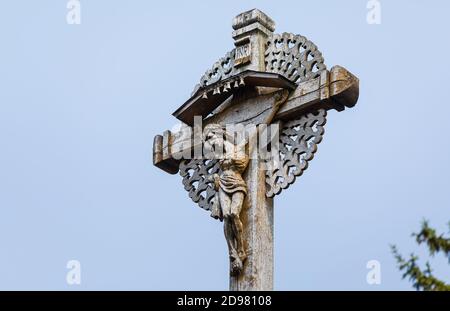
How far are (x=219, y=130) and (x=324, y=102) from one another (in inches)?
39.1

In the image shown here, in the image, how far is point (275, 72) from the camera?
1320 centimetres

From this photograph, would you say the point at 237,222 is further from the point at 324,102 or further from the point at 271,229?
the point at 324,102

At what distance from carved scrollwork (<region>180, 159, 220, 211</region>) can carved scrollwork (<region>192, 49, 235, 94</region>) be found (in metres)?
0.72

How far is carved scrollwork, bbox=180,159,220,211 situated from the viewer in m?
13.1

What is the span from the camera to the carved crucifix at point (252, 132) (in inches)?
494

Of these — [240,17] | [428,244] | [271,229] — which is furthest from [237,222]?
[428,244]

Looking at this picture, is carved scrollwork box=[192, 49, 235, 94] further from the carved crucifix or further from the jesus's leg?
the jesus's leg

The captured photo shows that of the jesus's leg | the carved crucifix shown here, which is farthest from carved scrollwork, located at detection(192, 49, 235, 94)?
the jesus's leg

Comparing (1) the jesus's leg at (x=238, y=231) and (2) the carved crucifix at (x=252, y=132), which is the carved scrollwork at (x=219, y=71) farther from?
(1) the jesus's leg at (x=238, y=231)

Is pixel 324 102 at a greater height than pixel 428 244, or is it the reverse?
pixel 324 102

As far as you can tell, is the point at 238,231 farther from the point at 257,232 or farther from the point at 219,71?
the point at 219,71

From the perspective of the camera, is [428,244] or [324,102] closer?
[428,244]

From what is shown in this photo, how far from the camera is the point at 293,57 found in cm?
1312
